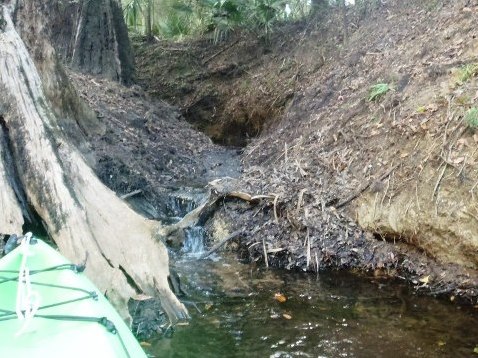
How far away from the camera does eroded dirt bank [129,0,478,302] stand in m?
6.60

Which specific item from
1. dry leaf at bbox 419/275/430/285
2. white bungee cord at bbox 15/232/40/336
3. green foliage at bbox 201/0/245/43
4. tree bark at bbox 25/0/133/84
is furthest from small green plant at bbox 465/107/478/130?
green foliage at bbox 201/0/245/43

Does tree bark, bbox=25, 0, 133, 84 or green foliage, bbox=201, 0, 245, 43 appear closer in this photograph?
tree bark, bbox=25, 0, 133, 84

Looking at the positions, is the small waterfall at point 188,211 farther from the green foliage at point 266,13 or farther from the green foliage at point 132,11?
the green foliage at point 132,11

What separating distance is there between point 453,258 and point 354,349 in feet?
6.82

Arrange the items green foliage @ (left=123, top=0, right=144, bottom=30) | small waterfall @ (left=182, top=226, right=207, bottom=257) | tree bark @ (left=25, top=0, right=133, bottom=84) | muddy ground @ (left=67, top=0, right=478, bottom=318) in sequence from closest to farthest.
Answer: muddy ground @ (left=67, top=0, right=478, bottom=318)
small waterfall @ (left=182, top=226, right=207, bottom=257)
tree bark @ (left=25, top=0, right=133, bottom=84)
green foliage @ (left=123, top=0, right=144, bottom=30)

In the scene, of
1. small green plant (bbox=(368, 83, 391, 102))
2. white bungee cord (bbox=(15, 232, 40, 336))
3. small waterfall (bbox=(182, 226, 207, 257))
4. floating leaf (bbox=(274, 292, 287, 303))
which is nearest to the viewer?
white bungee cord (bbox=(15, 232, 40, 336))

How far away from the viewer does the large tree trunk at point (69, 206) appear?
5082 mm

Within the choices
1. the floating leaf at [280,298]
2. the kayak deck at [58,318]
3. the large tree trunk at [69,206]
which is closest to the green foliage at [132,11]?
the large tree trunk at [69,206]

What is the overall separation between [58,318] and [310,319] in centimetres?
323

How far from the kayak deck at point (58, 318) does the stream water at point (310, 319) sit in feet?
5.06

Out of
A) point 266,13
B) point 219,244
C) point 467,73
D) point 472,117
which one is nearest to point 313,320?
point 219,244

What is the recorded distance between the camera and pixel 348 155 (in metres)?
8.53

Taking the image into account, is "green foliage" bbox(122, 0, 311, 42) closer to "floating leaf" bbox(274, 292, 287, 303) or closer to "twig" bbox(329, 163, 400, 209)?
"twig" bbox(329, 163, 400, 209)

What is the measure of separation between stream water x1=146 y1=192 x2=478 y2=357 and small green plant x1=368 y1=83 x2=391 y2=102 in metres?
3.58
